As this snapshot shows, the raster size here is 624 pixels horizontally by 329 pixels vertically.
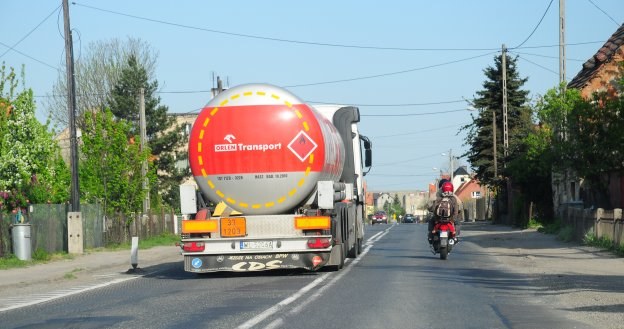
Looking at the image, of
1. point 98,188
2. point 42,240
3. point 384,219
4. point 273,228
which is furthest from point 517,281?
point 384,219

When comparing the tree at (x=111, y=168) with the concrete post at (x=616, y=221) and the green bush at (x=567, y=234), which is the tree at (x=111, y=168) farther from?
the concrete post at (x=616, y=221)

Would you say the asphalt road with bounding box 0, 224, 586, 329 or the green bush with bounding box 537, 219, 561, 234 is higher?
the asphalt road with bounding box 0, 224, 586, 329

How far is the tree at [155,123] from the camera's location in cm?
6938

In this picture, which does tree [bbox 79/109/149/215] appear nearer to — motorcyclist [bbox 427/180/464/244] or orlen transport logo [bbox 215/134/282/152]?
motorcyclist [bbox 427/180/464/244]

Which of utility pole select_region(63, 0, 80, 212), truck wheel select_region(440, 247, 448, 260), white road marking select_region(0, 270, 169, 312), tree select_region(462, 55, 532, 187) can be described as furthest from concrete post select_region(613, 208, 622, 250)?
tree select_region(462, 55, 532, 187)

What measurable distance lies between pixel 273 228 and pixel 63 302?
4.79m

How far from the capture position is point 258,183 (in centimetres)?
1997

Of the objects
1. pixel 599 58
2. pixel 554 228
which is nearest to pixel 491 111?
pixel 599 58

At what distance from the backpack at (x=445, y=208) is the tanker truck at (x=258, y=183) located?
4.86 metres

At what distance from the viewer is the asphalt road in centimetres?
1249

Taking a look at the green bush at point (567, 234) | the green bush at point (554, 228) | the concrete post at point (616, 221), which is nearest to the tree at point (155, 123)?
the green bush at point (554, 228)

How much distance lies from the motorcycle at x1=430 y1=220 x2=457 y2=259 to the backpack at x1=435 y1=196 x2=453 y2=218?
0.74 ft

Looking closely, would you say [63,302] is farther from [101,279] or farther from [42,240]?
[42,240]

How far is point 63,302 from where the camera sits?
1661cm
